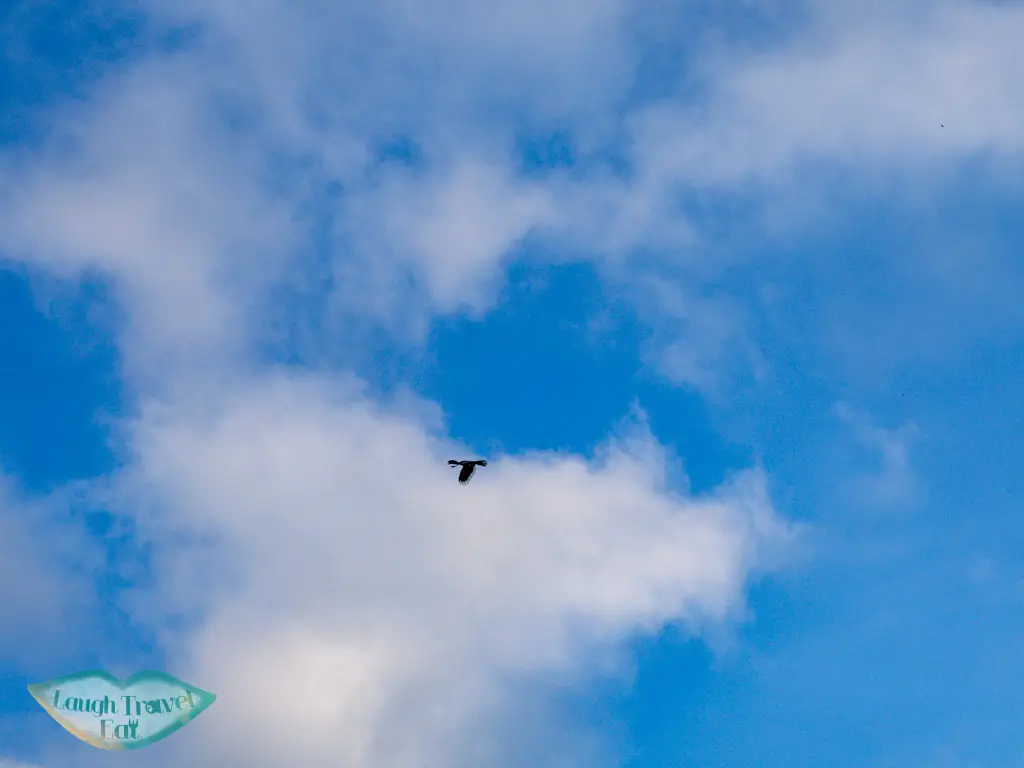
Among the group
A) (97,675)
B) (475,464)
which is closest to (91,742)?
(97,675)

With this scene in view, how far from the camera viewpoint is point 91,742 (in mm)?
100938

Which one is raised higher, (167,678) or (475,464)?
(475,464)

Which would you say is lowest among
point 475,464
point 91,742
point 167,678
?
point 91,742

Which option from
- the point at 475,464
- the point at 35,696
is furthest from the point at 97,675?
the point at 475,464

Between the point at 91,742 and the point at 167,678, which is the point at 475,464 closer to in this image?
the point at 167,678

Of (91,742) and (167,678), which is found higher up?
(167,678)

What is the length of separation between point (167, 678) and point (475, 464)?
45.9m

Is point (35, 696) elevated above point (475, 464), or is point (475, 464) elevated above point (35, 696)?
point (475, 464)

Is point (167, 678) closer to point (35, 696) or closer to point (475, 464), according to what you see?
point (35, 696)

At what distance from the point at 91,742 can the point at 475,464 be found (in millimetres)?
56849

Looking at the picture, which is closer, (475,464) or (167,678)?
(167,678)

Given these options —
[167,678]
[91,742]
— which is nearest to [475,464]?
[167,678]

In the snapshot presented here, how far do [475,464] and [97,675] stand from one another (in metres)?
52.0

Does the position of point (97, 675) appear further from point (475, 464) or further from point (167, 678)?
point (475, 464)
